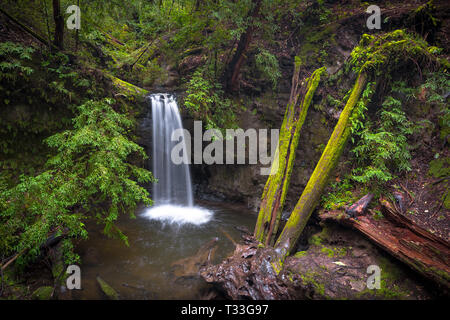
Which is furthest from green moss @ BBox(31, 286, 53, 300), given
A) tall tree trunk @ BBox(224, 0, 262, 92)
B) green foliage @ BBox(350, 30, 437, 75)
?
green foliage @ BBox(350, 30, 437, 75)

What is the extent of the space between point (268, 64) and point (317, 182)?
403 cm

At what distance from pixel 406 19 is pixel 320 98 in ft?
9.81

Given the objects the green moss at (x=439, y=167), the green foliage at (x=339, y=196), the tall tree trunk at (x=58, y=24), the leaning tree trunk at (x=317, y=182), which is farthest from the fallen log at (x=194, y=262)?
the tall tree trunk at (x=58, y=24)

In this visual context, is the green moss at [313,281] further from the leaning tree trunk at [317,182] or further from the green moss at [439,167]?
the green moss at [439,167]

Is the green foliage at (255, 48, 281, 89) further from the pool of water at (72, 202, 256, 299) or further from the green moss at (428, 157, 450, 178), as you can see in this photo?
the pool of water at (72, 202, 256, 299)

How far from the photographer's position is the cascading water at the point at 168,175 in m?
6.61

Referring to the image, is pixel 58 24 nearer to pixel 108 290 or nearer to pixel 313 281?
pixel 108 290

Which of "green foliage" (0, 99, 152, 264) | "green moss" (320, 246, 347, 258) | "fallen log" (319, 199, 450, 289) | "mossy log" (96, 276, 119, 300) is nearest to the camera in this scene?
"fallen log" (319, 199, 450, 289)

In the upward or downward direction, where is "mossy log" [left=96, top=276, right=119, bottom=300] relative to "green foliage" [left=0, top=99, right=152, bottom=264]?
downward

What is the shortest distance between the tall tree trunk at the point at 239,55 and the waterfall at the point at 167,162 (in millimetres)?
2059

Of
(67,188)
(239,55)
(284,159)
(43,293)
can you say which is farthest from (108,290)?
(239,55)

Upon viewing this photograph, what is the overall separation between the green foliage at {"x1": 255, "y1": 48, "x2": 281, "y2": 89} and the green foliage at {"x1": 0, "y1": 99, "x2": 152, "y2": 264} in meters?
4.58

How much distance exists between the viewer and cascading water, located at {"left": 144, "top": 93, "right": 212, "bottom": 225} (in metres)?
6.61

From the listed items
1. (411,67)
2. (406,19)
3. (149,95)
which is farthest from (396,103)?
(149,95)
